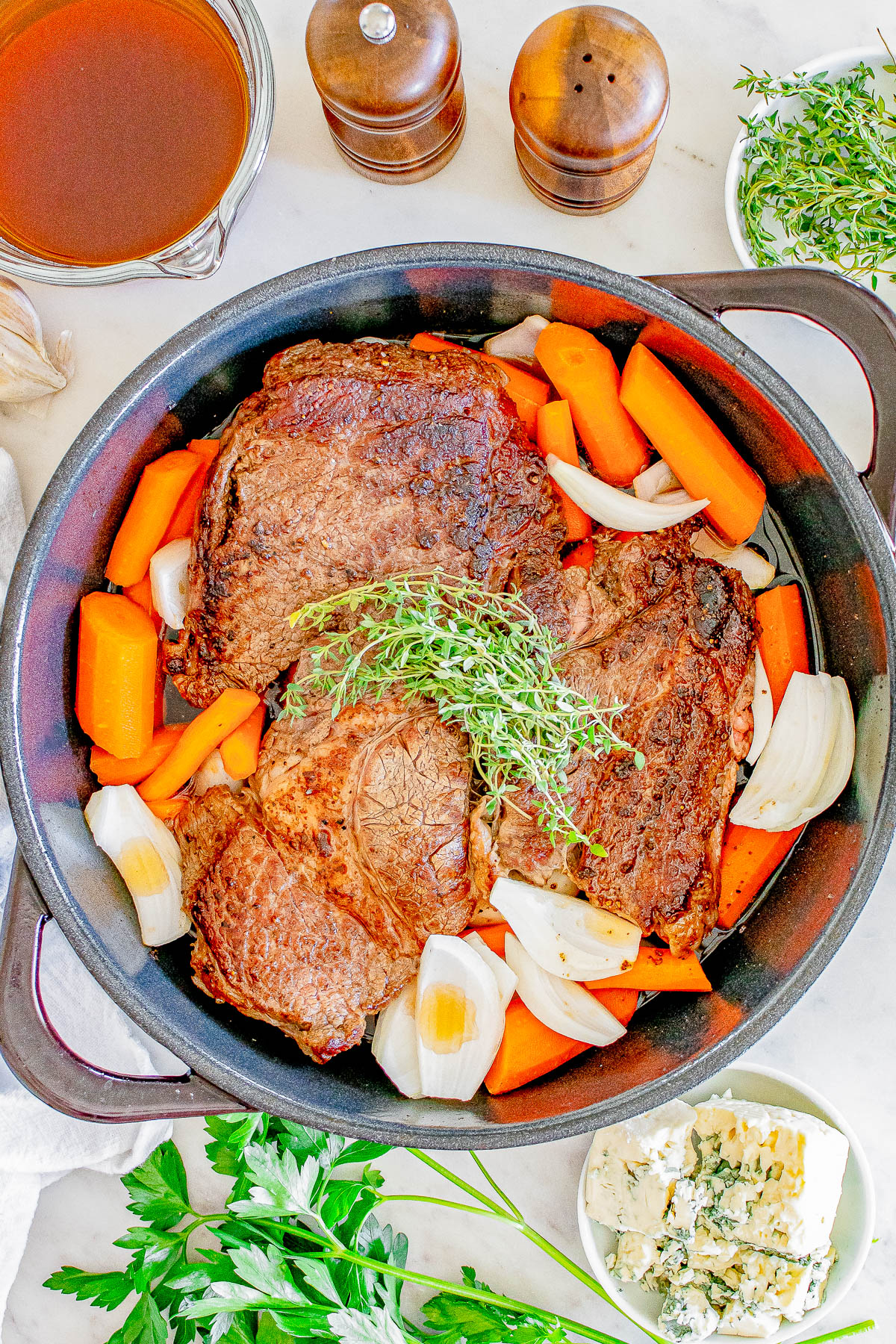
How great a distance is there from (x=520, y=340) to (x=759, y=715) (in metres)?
1.06

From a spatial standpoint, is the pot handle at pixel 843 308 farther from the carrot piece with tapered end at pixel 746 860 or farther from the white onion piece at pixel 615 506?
the carrot piece with tapered end at pixel 746 860

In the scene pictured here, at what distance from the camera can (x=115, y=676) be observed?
2.37m

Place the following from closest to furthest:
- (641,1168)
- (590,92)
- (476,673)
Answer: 1. (476,673)
2. (590,92)
3. (641,1168)

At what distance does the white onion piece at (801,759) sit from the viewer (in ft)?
7.52

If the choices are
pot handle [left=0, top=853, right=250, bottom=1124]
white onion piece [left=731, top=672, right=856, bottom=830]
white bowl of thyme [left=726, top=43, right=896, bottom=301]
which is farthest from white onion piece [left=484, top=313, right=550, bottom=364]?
pot handle [left=0, top=853, right=250, bottom=1124]

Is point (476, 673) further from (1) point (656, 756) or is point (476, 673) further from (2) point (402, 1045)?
(2) point (402, 1045)

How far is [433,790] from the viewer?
2189mm

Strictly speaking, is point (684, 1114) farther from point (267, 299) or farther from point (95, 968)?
point (267, 299)

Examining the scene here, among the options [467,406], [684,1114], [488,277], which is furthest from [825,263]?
[684,1114]

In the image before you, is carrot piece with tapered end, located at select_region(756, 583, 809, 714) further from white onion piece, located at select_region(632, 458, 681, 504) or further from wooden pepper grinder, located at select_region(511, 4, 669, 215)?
wooden pepper grinder, located at select_region(511, 4, 669, 215)

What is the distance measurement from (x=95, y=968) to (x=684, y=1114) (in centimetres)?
148

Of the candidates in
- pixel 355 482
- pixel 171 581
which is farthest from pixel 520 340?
pixel 171 581

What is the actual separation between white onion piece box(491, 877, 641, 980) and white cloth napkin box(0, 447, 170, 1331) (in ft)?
3.87

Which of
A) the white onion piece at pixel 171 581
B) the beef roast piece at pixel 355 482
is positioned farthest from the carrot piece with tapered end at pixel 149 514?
the beef roast piece at pixel 355 482
